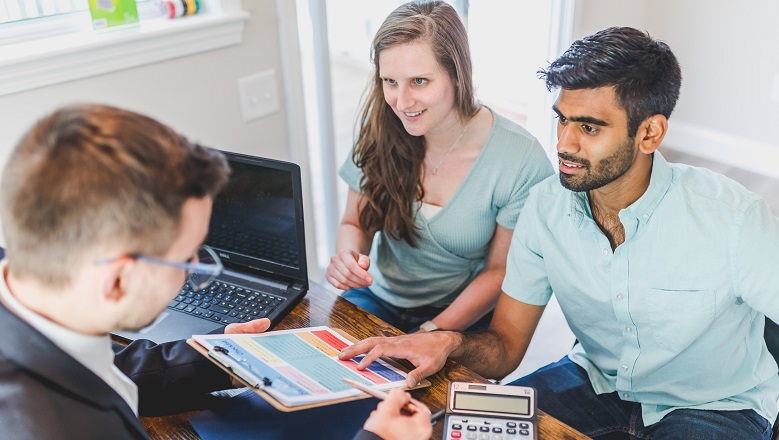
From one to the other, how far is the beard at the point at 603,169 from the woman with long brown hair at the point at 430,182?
0.31m

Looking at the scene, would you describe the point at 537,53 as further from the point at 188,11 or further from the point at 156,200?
the point at 156,200

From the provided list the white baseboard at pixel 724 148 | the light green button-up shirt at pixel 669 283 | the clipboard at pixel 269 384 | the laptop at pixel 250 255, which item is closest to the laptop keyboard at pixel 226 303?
the laptop at pixel 250 255

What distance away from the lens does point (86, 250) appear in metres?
0.72

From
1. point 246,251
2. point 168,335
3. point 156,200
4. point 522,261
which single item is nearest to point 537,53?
point 522,261

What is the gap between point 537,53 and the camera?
3.04 m

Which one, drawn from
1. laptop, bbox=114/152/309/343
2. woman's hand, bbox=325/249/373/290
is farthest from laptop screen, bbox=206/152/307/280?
woman's hand, bbox=325/249/373/290

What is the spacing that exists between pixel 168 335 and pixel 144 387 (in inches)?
8.1

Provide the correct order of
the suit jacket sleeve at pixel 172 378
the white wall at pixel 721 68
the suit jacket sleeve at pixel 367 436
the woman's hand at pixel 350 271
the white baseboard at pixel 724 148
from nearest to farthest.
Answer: the suit jacket sleeve at pixel 367 436 < the suit jacket sleeve at pixel 172 378 < the woman's hand at pixel 350 271 < the white wall at pixel 721 68 < the white baseboard at pixel 724 148

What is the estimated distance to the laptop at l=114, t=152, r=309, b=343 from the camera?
132cm

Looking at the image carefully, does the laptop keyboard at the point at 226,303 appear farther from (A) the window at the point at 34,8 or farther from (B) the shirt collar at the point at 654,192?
(A) the window at the point at 34,8

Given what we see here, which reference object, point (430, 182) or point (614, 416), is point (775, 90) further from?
point (614, 416)

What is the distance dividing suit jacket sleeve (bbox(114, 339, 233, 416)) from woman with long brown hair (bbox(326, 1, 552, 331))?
1.42 feet

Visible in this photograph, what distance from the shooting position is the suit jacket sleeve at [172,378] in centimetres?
109

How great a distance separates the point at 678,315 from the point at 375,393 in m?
0.62
